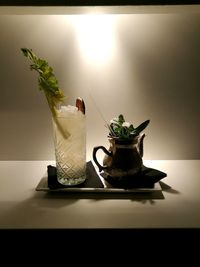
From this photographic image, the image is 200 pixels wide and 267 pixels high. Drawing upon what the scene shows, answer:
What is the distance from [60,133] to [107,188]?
0.68ft

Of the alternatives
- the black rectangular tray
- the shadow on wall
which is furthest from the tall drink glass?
the shadow on wall

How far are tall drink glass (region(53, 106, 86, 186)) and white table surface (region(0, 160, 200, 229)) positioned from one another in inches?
3.0

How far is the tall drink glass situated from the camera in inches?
36.8

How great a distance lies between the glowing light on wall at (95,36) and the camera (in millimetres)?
1117

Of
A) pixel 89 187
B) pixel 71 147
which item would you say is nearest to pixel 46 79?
pixel 71 147

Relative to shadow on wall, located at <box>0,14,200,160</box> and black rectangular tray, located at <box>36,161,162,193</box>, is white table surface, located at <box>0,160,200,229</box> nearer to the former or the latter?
black rectangular tray, located at <box>36,161,162,193</box>

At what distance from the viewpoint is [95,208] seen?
814 mm

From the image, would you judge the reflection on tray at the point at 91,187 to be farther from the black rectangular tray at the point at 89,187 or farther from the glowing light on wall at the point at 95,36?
the glowing light on wall at the point at 95,36

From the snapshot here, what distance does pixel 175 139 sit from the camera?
1.23 meters

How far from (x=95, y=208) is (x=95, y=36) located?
61 centimetres
